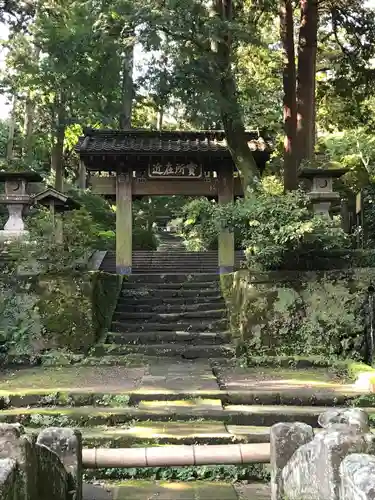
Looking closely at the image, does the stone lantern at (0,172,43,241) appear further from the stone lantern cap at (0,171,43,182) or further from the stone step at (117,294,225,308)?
the stone step at (117,294,225,308)

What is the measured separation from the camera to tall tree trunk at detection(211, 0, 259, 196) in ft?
34.6

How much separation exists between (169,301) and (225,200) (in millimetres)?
5122

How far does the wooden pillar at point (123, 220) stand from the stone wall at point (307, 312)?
639 centimetres

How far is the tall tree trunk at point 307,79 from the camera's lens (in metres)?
12.0

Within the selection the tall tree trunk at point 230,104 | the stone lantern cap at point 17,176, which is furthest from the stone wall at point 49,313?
the tall tree trunk at point 230,104

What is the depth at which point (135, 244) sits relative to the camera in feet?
69.6

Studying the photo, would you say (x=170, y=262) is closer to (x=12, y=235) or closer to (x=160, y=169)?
(x=160, y=169)

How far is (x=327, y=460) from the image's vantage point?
2.35 m

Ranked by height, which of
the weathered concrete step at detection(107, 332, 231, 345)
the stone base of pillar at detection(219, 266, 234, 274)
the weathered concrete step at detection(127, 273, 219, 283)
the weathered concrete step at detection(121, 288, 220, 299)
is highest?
the stone base of pillar at detection(219, 266, 234, 274)

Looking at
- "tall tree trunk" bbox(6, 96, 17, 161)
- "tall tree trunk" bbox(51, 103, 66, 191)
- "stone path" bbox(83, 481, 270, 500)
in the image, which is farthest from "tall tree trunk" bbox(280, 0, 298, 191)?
"tall tree trunk" bbox(6, 96, 17, 161)

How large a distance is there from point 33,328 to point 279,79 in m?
12.3

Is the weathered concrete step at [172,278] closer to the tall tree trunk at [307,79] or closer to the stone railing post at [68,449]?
the tall tree trunk at [307,79]

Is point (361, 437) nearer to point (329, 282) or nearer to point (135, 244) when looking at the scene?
point (329, 282)

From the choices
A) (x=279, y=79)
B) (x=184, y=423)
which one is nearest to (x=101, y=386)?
(x=184, y=423)
